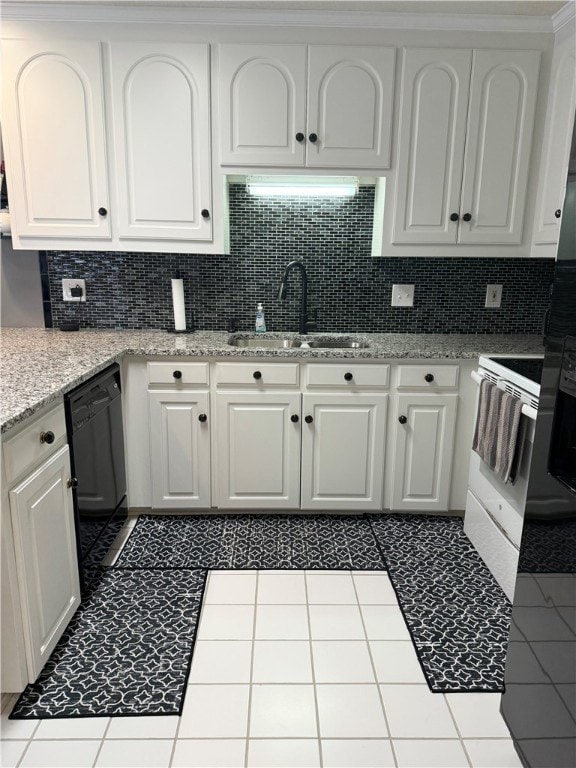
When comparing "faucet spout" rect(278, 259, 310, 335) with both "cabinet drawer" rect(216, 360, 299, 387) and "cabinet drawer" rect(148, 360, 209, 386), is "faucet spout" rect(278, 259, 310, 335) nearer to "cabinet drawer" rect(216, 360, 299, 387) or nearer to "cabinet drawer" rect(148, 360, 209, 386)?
"cabinet drawer" rect(216, 360, 299, 387)

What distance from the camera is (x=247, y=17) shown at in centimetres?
234

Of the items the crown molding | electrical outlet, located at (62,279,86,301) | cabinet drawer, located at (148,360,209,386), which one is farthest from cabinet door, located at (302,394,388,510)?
the crown molding

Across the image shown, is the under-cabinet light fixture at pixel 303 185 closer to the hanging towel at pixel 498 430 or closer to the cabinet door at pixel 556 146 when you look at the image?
the cabinet door at pixel 556 146

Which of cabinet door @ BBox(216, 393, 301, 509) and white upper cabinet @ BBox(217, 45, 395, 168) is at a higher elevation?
white upper cabinet @ BBox(217, 45, 395, 168)

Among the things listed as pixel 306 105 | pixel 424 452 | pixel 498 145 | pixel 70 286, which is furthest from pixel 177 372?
pixel 498 145

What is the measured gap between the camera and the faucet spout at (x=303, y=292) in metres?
2.71

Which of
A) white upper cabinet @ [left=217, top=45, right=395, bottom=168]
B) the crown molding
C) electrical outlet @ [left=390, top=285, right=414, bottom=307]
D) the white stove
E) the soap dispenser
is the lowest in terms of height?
the white stove

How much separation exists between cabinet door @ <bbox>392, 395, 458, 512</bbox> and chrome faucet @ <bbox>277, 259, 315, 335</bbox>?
2.29 feet

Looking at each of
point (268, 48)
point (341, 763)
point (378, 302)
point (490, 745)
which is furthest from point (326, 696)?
point (268, 48)

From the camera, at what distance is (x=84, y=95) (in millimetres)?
2424

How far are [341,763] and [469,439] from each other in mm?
1588

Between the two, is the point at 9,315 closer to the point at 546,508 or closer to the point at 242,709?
the point at 242,709

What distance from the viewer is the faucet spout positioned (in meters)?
2.71

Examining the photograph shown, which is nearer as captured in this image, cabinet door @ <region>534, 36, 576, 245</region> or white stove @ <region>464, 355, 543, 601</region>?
white stove @ <region>464, 355, 543, 601</region>
